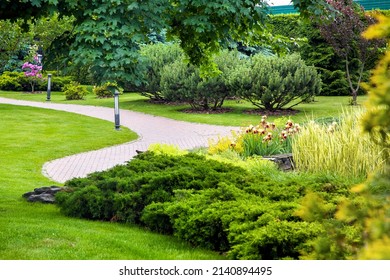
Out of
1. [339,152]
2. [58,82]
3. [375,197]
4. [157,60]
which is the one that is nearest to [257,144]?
[339,152]

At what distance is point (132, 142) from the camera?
18125 millimetres

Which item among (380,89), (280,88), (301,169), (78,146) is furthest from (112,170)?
(280,88)

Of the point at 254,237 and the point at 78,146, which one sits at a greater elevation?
the point at 254,237

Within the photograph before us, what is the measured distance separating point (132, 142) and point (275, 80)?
8.39m

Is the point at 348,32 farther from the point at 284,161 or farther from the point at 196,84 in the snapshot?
the point at 284,161

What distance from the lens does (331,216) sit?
5.94 meters

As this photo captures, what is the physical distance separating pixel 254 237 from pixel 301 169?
5071 millimetres

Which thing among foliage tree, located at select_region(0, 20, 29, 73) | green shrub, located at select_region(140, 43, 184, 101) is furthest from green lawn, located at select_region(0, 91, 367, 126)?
foliage tree, located at select_region(0, 20, 29, 73)

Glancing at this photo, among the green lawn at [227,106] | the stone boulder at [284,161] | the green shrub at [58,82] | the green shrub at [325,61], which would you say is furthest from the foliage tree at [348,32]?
the green shrub at [58,82]

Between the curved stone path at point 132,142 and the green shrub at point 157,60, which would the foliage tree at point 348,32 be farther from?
the curved stone path at point 132,142

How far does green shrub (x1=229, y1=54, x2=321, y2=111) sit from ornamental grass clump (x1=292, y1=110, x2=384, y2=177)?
47.2ft

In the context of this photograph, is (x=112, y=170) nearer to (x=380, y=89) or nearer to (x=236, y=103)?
(x=380, y=89)

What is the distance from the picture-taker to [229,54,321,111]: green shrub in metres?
24.7

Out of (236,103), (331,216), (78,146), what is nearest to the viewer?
(331,216)
